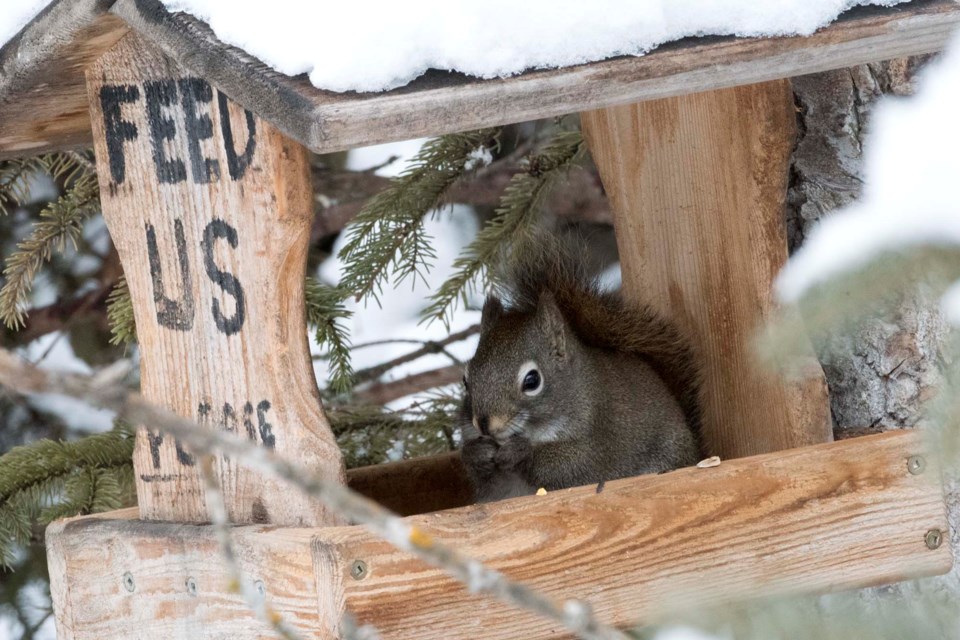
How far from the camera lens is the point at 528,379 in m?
1.67

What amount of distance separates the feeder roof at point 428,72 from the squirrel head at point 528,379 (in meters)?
0.58

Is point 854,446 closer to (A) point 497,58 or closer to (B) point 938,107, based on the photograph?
(B) point 938,107

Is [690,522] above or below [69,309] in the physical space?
below

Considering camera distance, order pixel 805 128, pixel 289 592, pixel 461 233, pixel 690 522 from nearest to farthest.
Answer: pixel 289 592
pixel 690 522
pixel 805 128
pixel 461 233

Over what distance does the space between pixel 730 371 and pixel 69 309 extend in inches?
60.0

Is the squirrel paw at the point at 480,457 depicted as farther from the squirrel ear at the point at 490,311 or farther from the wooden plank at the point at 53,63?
the wooden plank at the point at 53,63

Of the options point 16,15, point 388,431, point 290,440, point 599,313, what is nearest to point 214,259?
point 290,440

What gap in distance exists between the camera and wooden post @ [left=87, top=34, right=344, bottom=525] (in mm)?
1216

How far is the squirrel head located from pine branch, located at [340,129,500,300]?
0.32 metres

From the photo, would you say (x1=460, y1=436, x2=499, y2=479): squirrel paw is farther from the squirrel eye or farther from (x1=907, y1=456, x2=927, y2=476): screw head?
(x1=907, y1=456, x2=927, y2=476): screw head

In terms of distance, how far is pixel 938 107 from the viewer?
1010mm

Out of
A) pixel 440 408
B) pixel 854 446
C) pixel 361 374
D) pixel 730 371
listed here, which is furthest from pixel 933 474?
pixel 361 374

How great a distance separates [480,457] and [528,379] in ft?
0.47

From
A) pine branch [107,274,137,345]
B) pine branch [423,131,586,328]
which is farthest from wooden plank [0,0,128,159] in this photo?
pine branch [423,131,586,328]
